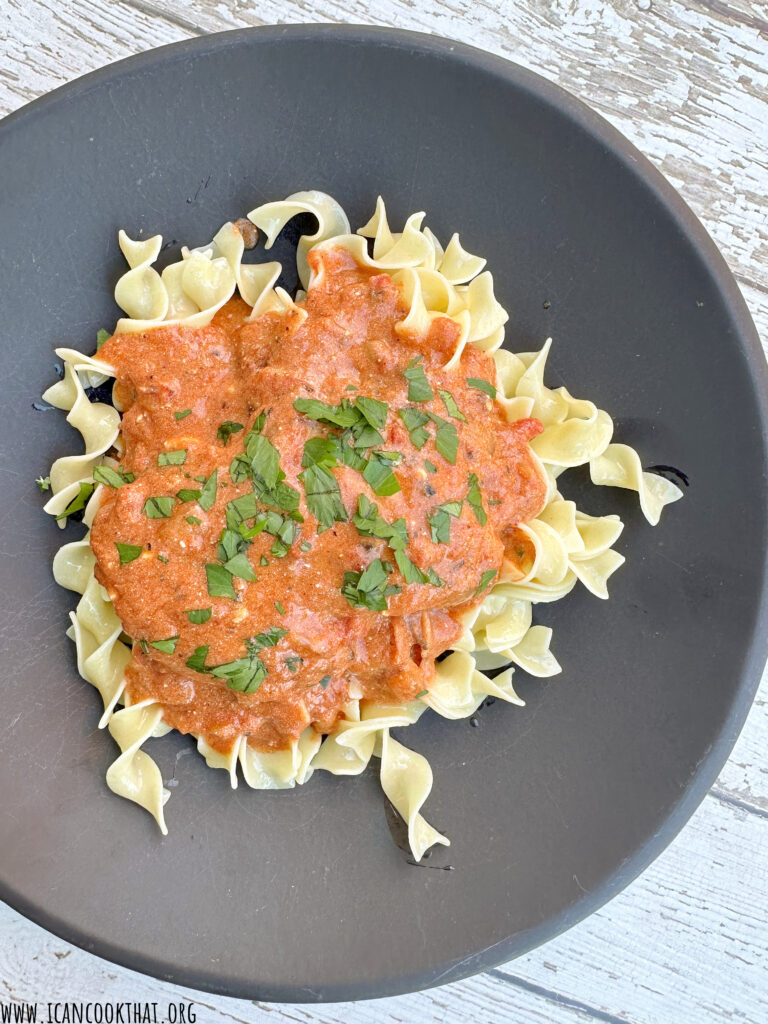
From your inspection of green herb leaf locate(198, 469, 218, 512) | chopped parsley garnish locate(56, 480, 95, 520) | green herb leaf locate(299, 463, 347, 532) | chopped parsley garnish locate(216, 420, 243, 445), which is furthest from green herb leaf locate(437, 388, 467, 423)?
chopped parsley garnish locate(56, 480, 95, 520)

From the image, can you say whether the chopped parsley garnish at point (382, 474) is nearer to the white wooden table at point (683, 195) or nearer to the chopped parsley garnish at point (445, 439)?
the chopped parsley garnish at point (445, 439)

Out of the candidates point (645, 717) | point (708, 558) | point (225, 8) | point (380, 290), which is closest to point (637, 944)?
point (645, 717)

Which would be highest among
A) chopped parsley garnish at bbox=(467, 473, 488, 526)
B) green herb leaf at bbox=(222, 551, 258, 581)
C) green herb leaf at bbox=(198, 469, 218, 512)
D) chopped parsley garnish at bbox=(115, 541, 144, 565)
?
chopped parsley garnish at bbox=(467, 473, 488, 526)

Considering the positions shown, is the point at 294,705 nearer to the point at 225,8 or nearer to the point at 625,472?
the point at 625,472

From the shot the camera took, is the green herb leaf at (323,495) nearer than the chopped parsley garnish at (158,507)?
Yes

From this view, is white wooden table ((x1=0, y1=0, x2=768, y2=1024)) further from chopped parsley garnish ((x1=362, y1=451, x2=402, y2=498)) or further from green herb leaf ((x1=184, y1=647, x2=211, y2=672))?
chopped parsley garnish ((x1=362, y1=451, x2=402, y2=498))

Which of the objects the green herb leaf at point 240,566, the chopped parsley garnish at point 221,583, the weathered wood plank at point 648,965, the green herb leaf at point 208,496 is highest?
the green herb leaf at point 208,496

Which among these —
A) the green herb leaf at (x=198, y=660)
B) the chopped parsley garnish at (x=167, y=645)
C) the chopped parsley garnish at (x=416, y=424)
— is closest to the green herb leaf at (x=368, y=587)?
the chopped parsley garnish at (x=416, y=424)
